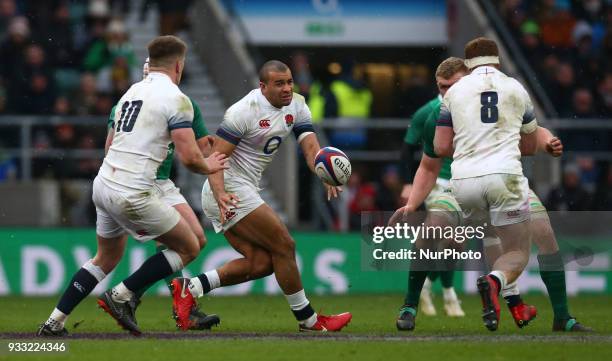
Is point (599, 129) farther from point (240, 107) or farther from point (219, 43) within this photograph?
point (240, 107)

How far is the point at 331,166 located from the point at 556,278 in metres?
2.05

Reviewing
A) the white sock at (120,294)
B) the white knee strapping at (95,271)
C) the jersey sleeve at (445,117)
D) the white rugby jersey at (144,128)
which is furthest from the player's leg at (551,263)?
the white knee strapping at (95,271)

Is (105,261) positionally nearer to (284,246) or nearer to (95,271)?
(95,271)

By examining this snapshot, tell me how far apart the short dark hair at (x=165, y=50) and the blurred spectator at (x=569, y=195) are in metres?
8.94

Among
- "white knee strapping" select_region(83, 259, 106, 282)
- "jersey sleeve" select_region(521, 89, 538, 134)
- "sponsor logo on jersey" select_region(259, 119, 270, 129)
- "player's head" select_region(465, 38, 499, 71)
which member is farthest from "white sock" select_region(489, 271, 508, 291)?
"white knee strapping" select_region(83, 259, 106, 282)

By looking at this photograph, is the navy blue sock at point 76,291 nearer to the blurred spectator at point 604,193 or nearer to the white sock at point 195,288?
the white sock at point 195,288

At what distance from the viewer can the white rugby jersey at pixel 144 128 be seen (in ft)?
35.0

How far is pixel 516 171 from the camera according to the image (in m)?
10.9

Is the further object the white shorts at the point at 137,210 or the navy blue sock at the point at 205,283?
the navy blue sock at the point at 205,283

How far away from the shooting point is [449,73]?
12578mm

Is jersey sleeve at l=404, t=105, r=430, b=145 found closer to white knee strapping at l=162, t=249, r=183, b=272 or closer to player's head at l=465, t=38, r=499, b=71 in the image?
player's head at l=465, t=38, r=499, b=71

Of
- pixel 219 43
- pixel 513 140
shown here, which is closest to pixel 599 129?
pixel 219 43

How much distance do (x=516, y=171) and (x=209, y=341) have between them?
266 centimetres

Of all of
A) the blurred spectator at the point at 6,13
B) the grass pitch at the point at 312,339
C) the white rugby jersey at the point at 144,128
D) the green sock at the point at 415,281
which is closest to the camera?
the grass pitch at the point at 312,339
